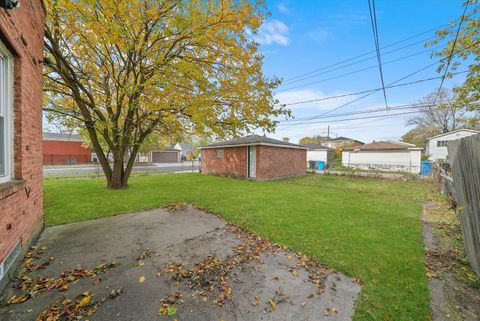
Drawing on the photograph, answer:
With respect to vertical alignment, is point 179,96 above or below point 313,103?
below

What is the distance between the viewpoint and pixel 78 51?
7234 millimetres

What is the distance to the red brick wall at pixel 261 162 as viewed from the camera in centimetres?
1323

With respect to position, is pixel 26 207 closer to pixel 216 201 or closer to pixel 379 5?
pixel 216 201

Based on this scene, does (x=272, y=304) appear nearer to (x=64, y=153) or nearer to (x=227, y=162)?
(x=227, y=162)

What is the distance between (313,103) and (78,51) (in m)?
14.8

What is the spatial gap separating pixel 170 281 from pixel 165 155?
1638 inches

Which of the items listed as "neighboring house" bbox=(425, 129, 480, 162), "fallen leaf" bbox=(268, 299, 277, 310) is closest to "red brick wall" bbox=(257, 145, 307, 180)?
"fallen leaf" bbox=(268, 299, 277, 310)

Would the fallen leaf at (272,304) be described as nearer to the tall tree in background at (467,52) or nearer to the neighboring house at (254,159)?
the tall tree in background at (467,52)

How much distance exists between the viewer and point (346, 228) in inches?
177

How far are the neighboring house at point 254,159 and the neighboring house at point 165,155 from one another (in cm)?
2581

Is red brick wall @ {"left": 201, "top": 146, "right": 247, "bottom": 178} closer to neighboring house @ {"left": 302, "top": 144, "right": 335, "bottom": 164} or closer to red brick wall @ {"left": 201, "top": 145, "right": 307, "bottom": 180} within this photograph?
red brick wall @ {"left": 201, "top": 145, "right": 307, "bottom": 180}

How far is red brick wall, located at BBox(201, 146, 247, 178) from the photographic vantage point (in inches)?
546

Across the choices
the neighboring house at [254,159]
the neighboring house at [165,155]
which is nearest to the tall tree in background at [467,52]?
the neighboring house at [254,159]

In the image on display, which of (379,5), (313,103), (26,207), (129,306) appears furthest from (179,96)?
(313,103)
